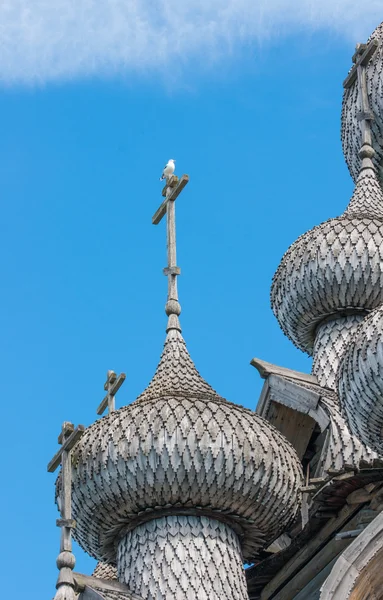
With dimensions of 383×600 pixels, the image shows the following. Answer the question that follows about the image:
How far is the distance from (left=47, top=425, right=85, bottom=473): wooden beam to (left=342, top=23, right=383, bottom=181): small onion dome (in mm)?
4935

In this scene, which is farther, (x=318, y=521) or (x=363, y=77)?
(x=363, y=77)

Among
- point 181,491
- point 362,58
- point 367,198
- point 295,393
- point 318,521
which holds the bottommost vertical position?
point 318,521

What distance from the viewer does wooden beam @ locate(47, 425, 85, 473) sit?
12406 mm

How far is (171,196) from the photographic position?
48.4 feet

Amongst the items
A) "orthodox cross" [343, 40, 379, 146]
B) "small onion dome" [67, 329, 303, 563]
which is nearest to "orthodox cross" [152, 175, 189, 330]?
"small onion dome" [67, 329, 303, 563]

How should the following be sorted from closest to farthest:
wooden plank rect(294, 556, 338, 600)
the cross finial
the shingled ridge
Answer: wooden plank rect(294, 556, 338, 600) < the shingled ridge < the cross finial

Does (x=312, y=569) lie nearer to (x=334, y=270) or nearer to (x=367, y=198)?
(x=334, y=270)

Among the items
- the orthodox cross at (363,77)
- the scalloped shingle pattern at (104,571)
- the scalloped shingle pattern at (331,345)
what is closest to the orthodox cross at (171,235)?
the scalloped shingle pattern at (331,345)

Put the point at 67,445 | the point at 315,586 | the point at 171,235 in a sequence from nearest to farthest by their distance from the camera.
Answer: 1. the point at 67,445
2. the point at 315,586
3. the point at 171,235

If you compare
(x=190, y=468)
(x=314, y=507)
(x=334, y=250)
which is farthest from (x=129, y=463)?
(x=334, y=250)

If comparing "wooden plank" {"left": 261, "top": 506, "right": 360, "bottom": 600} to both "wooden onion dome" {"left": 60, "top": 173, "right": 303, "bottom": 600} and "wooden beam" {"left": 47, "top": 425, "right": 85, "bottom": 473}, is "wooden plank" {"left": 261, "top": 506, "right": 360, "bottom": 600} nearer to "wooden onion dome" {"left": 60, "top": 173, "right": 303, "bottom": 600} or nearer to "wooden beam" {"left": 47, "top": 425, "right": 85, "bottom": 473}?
"wooden onion dome" {"left": 60, "top": 173, "right": 303, "bottom": 600}

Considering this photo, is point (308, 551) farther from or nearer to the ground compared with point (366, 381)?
nearer to the ground

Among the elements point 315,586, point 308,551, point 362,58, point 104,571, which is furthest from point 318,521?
point 362,58

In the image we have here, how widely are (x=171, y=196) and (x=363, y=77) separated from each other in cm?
244
